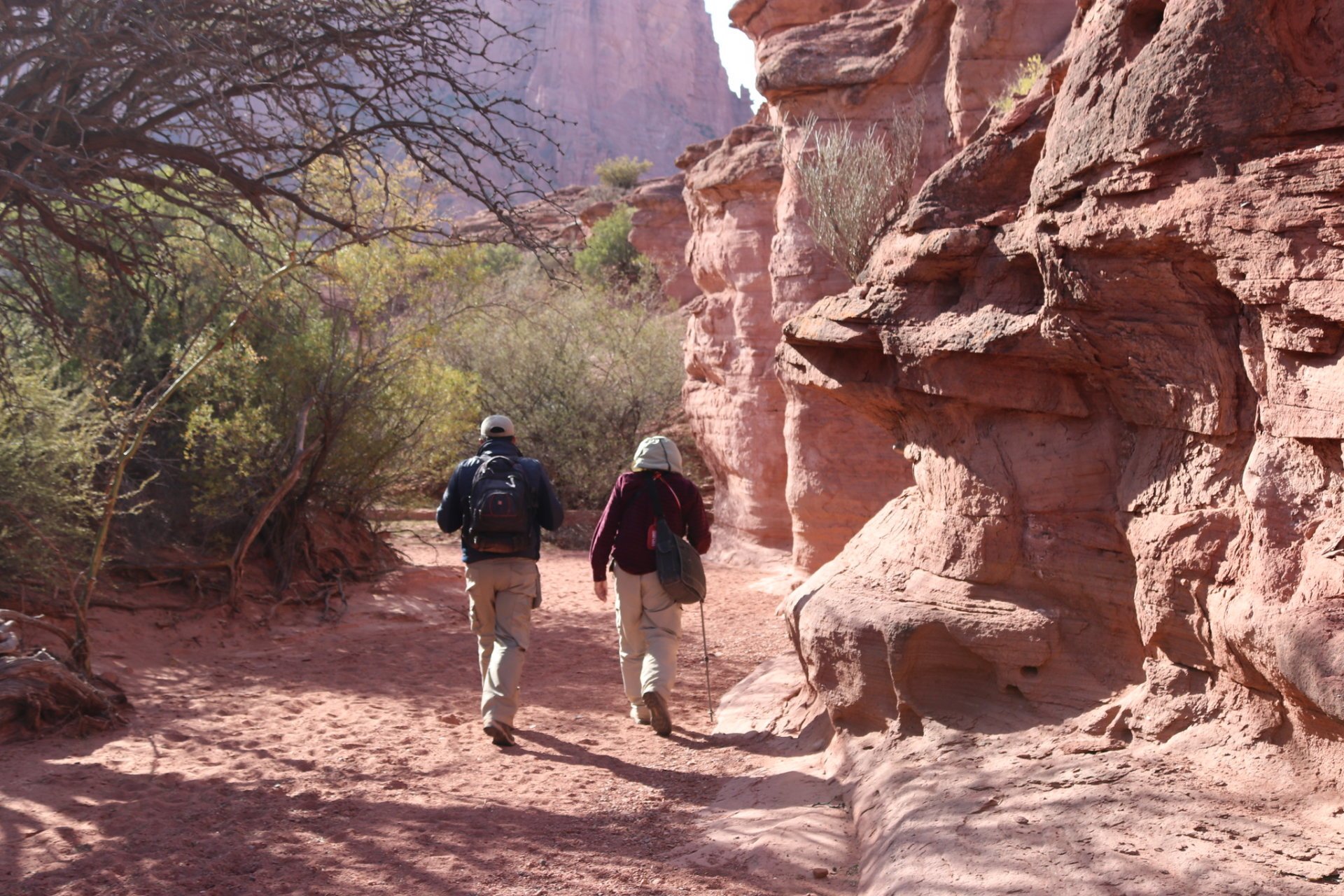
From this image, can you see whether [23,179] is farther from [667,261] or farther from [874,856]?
[667,261]

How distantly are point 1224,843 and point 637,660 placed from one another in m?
3.81

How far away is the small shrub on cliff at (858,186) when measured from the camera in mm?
8750

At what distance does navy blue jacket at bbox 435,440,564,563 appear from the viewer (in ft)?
21.4

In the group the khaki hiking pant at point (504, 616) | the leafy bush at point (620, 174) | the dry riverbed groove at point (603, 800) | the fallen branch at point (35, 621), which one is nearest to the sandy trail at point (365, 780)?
the dry riverbed groove at point (603, 800)

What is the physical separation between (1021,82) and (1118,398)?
4062 mm

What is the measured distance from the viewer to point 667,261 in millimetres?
28969

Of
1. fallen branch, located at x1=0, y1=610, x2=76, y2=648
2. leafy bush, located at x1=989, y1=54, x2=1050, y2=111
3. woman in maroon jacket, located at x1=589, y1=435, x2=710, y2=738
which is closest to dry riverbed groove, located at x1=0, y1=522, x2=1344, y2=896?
woman in maroon jacket, located at x1=589, y1=435, x2=710, y2=738

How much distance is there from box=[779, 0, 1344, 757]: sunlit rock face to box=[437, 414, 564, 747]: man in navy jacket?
5.43 feet

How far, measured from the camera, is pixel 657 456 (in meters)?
6.46

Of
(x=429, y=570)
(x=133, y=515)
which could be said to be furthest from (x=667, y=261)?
(x=133, y=515)

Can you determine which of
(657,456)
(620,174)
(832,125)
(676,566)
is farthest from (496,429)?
(620,174)

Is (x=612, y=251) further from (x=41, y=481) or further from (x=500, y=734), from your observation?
(x=500, y=734)

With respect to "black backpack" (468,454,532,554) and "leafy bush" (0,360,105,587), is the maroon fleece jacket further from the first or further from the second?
"leafy bush" (0,360,105,587)

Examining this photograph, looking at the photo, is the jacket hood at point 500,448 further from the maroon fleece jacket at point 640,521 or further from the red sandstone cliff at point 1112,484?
the red sandstone cliff at point 1112,484
